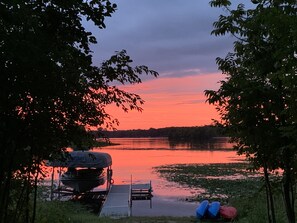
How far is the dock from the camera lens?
17.9m

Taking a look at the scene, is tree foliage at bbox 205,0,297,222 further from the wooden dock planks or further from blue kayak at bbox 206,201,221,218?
the wooden dock planks

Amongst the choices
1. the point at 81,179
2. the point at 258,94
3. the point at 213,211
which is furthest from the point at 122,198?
the point at 258,94

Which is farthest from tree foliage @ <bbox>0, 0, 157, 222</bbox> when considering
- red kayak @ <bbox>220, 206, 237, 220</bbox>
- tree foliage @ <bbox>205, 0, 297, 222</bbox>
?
red kayak @ <bbox>220, 206, 237, 220</bbox>

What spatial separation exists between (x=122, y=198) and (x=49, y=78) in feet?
63.2

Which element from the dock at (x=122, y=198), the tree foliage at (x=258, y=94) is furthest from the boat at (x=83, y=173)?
the tree foliage at (x=258, y=94)

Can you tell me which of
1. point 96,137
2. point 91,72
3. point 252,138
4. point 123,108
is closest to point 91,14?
point 91,72

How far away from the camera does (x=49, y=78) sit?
385 cm

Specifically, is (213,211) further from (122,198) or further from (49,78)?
(49,78)

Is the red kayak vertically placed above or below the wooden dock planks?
above

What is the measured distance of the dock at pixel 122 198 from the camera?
58.9 feet

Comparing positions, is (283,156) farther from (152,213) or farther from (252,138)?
(152,213)

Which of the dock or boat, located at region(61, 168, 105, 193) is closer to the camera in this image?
the dock

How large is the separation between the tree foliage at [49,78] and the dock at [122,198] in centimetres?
1281

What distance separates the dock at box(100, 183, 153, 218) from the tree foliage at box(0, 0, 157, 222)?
1281 cm
